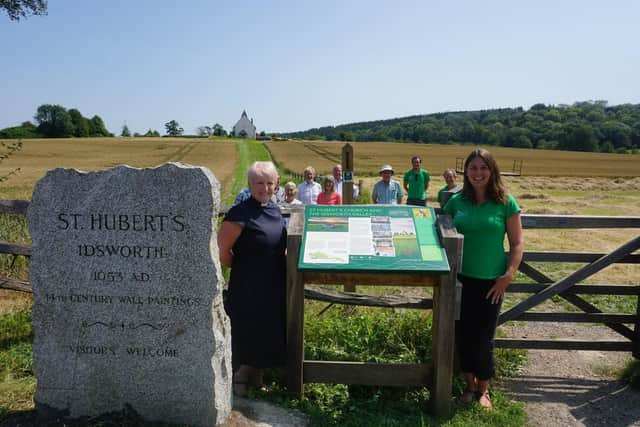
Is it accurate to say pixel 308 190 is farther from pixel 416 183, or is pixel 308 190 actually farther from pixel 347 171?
pixel 416 183

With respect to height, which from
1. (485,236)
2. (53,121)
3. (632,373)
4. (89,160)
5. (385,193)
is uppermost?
(53,121)

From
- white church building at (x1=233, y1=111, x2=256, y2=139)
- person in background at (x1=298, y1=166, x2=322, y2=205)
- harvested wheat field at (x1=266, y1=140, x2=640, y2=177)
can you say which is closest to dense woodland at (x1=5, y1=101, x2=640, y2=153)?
white church building at (x1=233, y1=111, x2=256, y2=139)

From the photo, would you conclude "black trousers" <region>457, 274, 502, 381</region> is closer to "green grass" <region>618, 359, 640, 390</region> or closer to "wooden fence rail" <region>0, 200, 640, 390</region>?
"wooden fence rail" <region>0, 200, 640, 390</region>

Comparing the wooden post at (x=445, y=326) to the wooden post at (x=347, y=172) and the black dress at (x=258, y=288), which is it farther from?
the wooden post at (x=347, y=172)

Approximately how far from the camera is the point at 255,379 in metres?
4.09

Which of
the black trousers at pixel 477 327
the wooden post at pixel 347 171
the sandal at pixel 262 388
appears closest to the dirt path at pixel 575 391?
the black trousers at pixel 477 327

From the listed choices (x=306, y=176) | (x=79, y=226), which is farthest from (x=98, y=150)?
(x=79, y=226)

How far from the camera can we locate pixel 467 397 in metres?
4.16

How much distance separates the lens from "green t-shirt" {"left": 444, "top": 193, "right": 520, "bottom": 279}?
3822mm

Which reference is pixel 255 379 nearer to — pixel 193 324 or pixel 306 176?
pixel 193 324

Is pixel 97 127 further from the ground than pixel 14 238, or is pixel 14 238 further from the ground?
pixel 97 127

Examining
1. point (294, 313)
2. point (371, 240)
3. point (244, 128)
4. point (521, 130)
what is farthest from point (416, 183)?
point (244, 128)

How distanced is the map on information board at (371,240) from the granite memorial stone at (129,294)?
34.7 inches

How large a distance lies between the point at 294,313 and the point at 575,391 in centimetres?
300
